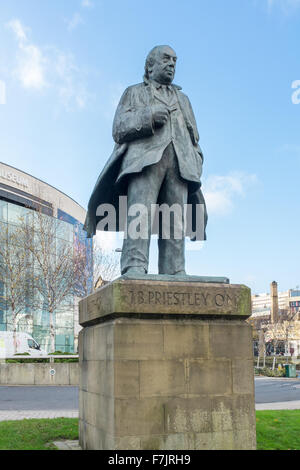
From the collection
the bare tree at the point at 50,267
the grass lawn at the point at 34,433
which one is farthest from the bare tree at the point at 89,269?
the grass lawn at the point at 34,433

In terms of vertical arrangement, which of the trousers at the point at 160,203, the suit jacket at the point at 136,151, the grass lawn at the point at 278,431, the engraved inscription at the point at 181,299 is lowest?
the grass lawn at the point at 278,431

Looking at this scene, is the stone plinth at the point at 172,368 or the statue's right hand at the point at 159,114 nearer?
the stone plinth at the point at 172,368

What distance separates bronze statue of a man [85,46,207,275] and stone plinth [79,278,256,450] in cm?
67

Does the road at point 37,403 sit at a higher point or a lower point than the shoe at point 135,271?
lower

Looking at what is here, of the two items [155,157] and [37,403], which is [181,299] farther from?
[37,403]

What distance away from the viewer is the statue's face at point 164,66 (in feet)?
20.8

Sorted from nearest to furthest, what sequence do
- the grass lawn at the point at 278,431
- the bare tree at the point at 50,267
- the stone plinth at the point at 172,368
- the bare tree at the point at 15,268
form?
the stone plinth at the point at 172,368 → the grass lawn at the point at 278,431 → the bare tree at the point at 50,267 → the bare tree at the point at 15,268

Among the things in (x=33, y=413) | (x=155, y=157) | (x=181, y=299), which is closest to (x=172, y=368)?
(x=181, y=299)

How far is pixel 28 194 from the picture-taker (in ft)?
154

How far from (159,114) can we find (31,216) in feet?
118

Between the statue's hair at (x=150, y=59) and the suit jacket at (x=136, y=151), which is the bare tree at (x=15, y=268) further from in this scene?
the statue's hair at (x=150, y=59)

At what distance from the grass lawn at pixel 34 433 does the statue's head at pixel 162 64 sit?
499 cm
